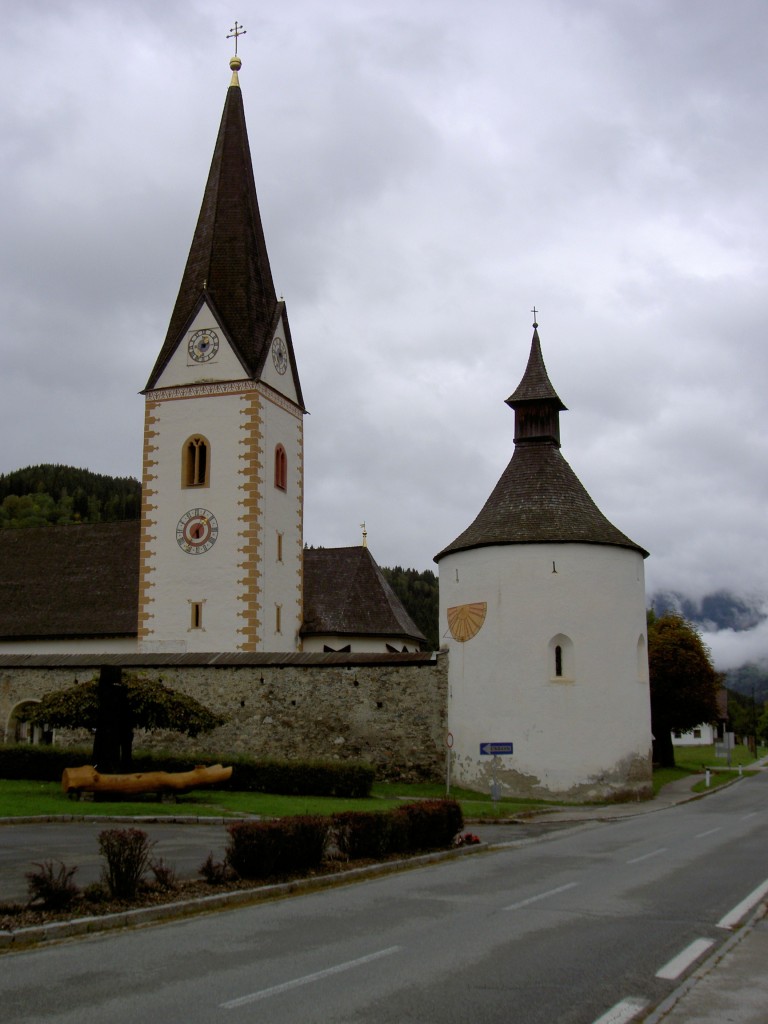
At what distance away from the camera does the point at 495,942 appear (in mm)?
10031

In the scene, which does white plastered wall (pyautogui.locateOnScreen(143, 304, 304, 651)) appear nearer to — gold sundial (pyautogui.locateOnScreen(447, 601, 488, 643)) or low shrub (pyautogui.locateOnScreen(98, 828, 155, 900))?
gold sundial (pyautogui.locateOnScreen(447, 601, 488, 643))

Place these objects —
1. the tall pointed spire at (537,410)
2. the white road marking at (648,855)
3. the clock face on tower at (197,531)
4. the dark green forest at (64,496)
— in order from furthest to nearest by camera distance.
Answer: the dark green forest at (64,496) < the clock face on tower at (197,531) < the tall pointed spire at (537,410) < the white road marking at (648,855)

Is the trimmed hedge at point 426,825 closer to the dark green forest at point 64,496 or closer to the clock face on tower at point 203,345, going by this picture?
the clock face on tower at point 203,345

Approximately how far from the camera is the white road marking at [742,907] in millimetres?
11227

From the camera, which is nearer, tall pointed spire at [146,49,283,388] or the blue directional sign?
the blue directional sign

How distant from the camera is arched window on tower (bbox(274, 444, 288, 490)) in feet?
134

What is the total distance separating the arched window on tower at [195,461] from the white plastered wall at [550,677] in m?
12.9

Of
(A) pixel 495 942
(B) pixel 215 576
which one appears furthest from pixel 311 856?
(B) pixel 215 576

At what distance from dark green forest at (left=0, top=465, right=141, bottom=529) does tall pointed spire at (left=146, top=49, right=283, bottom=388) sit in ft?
160

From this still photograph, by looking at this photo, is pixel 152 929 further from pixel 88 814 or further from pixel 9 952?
pixel 88 814

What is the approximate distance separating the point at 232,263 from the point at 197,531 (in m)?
10.9

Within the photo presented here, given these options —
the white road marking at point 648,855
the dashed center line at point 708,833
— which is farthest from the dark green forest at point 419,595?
the white road marking at point 648,855

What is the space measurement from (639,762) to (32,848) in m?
20.1

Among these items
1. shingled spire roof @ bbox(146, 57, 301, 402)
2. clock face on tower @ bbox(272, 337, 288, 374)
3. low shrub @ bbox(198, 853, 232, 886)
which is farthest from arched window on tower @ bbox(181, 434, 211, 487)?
low shrub @ bbox(198, 853, 232, 886)
